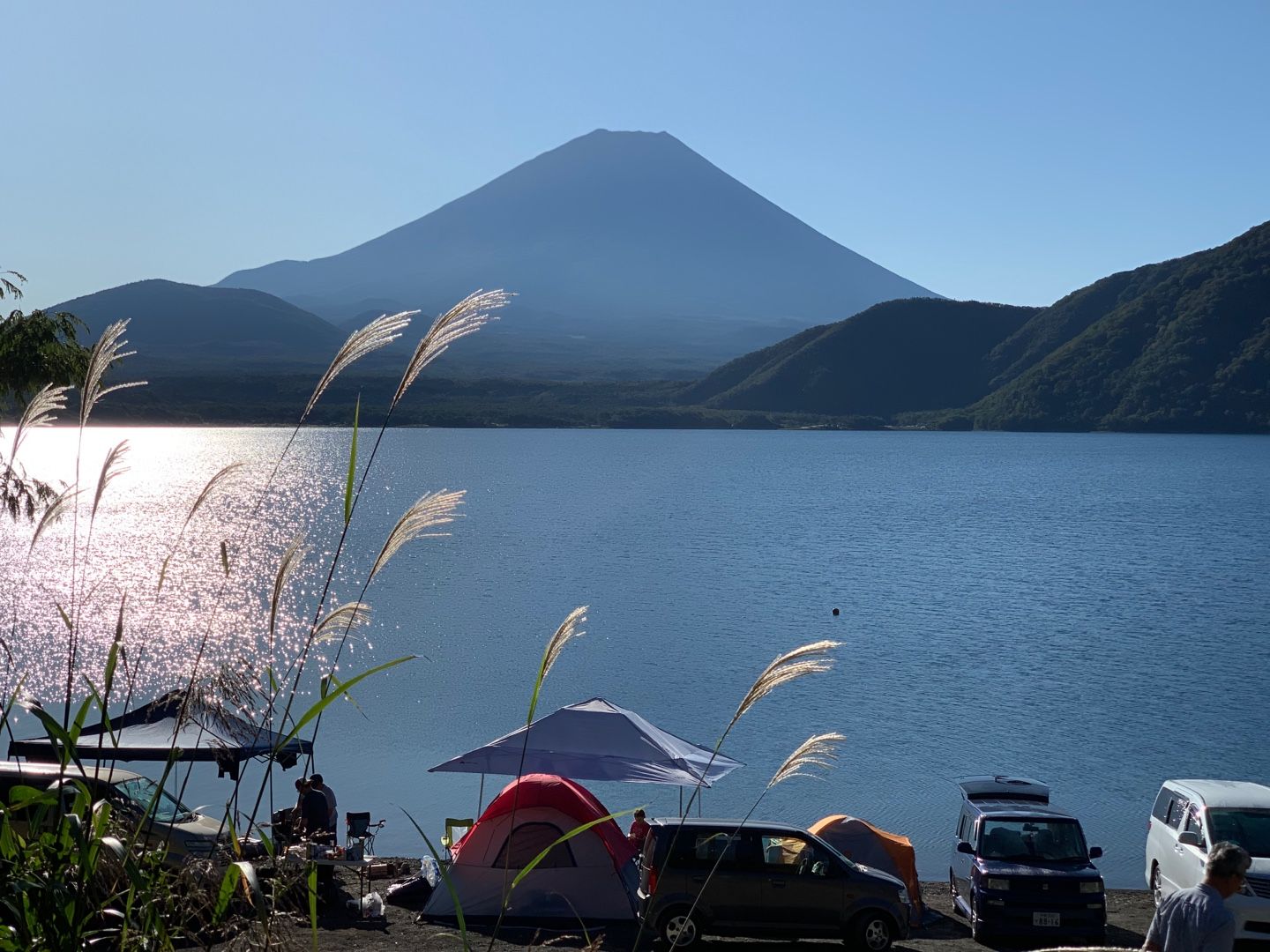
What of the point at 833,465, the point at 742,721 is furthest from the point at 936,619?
the point at 833,465

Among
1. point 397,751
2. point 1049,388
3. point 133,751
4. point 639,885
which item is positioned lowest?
point 397,751

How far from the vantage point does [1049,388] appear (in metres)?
167

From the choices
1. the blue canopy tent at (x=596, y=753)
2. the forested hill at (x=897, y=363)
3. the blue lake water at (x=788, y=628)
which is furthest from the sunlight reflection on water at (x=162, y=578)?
the forested hill at (x=897, y=363)

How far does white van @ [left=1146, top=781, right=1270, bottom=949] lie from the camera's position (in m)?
10.2

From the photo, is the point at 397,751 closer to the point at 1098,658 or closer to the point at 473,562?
the point at 1098,658

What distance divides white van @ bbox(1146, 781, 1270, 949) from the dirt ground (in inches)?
28.2

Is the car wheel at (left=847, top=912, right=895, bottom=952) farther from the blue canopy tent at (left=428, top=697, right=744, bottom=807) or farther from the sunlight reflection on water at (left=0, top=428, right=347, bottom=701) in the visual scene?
the sunlight reflection on water at (left=0, top=428, right=347, bottom=701)

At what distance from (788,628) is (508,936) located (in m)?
28.9

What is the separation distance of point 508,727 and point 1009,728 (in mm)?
10865

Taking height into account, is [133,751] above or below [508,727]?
above

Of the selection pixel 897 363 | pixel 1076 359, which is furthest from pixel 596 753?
pixel 897 363

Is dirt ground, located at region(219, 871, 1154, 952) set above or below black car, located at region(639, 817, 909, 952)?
below

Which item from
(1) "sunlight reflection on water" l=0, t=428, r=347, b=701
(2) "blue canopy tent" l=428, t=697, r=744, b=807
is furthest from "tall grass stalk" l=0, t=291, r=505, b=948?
(2) "blue canopy tent" l=428, t=697, r=744, b=807

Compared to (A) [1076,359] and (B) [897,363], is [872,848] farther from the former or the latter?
(B) [897,363]
